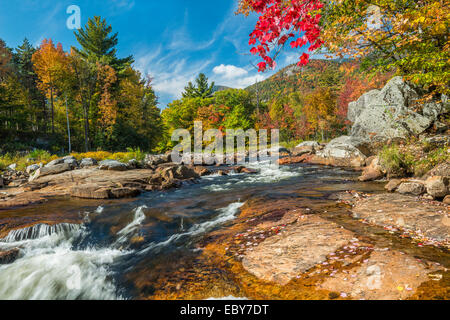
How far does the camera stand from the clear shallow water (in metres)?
2.93

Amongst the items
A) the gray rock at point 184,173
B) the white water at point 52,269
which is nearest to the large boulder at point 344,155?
the gray rock at point 184,173

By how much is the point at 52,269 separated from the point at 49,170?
374 inches

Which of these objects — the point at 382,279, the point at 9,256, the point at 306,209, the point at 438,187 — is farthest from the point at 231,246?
the point at 438,187

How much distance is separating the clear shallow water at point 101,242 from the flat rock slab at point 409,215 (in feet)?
4.87

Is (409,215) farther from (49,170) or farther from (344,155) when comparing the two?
(49,170)

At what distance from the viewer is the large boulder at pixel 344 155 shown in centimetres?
1288

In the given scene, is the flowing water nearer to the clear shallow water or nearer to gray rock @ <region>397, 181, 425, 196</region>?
the clear shallow water

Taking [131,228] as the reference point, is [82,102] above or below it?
above

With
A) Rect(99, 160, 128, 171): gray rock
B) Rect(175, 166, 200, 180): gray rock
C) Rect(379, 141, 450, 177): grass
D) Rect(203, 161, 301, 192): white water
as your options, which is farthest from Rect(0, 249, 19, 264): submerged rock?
Rect(379, 141, 450, 177): grass

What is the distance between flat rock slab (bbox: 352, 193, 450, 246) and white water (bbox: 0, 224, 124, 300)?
443cm

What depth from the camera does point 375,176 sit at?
26.0 feet

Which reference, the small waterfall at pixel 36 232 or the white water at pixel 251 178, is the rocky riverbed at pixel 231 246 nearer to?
the small waterfall at pixel 36 232

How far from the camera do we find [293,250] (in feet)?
9.49

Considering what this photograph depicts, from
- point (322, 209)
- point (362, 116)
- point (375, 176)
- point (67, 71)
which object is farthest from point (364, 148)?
point (67, 71)
